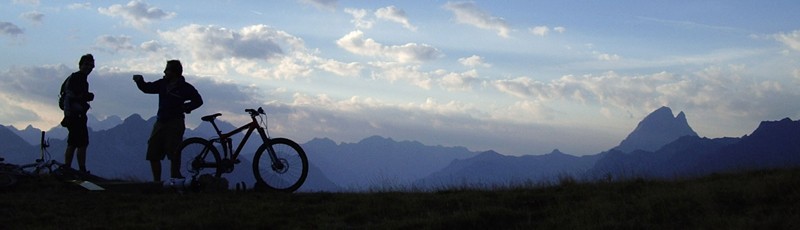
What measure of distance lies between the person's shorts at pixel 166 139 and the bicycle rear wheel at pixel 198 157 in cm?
13

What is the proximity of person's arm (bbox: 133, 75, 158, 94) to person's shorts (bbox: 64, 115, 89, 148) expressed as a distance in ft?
4.19

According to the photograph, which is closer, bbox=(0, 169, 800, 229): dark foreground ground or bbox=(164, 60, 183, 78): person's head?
bbox=(0, 169, 800, 229): dark foreground ground

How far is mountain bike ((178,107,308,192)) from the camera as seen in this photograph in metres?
10.9

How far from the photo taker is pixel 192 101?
11.2m

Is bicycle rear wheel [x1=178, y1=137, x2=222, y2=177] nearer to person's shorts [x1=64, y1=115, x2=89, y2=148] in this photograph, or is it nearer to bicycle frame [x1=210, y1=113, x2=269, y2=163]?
bicycle frame [x1=210, y1=113, x2=269, y2=163]

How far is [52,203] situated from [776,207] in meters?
9.19

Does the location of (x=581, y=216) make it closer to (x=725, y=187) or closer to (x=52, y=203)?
(x=725, y=187)

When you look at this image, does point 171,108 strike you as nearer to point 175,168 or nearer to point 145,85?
point 145,85

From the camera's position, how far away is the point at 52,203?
953cm

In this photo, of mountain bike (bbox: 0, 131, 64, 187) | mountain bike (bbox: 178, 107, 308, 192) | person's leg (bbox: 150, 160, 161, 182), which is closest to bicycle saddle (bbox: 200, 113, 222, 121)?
mountain bike (bbox: 178, 107, 308, 192)

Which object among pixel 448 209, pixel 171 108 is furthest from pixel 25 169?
pixel 448 209

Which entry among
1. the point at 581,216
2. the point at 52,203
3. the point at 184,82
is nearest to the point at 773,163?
the point at 581,216

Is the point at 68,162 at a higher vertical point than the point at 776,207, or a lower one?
higher

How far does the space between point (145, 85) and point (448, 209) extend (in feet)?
18.4
